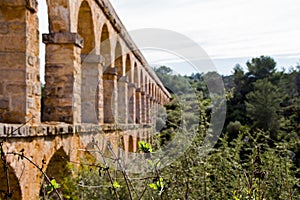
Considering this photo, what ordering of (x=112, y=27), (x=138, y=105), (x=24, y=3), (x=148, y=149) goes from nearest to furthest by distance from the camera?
(x=148, y=149) → (x=24, y=3) → (x=112, y=27) → (x=138, y=105)

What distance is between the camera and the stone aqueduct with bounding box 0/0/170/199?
6.34 meters

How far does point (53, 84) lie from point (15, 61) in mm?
2355

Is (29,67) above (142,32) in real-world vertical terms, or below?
below

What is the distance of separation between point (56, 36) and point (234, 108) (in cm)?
1924

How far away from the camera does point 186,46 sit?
7445mm

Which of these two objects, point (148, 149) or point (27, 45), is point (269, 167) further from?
point (27, 45)

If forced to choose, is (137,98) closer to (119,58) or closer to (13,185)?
(119,58)

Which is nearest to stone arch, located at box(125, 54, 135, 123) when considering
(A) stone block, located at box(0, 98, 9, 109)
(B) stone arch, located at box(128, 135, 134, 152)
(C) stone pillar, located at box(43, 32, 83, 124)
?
(B) stone arch, located at box(128, 135, 134, 152)

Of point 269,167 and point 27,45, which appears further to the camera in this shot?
point 27,45

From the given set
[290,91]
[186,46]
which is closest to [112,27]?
[186,46]

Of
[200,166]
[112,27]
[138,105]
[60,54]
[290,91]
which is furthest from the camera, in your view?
[290,91]

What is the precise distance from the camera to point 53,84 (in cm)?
881

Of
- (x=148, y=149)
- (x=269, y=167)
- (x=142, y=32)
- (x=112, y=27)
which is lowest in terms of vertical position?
(x=269, y=167)

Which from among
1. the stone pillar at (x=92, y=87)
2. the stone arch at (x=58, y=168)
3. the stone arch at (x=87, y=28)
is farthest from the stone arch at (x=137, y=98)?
the stone arch at (x=58, y=168)
